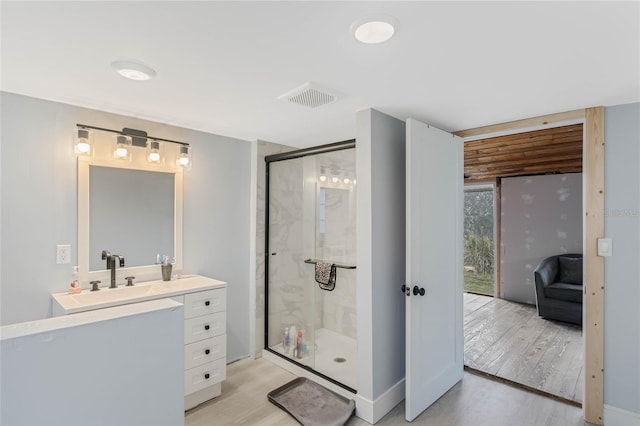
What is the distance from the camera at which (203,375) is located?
99.2 inches

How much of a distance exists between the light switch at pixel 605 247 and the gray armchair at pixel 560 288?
8.76 ft

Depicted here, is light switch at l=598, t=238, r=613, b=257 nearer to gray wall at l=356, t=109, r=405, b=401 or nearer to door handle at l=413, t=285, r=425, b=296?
door handle at l=413, t=285, r=425, b=296

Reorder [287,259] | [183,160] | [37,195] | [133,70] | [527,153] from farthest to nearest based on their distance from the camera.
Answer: [527,153] → [287,259] → [183,160] → [37,195] → [133,70]

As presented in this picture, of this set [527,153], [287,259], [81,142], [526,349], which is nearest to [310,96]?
[81,142]

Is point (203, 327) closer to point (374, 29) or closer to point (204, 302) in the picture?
point (204, 302)

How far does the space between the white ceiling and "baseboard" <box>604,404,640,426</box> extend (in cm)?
208

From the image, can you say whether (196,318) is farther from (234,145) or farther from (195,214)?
(234,145)

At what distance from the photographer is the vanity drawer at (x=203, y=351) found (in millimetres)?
2453

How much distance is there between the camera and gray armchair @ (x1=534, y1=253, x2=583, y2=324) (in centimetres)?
439

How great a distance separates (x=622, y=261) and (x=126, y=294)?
11.4 feet

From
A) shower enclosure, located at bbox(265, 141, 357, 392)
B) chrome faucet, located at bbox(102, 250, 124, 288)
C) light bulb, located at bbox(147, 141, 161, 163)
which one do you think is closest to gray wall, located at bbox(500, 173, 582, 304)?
shower enclosure, located at bbox(265, 141, 357, 392)

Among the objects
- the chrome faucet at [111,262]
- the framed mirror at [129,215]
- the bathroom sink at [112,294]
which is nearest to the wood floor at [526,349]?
the bathroom sink at [112,294]

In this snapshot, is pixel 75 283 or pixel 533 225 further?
pixel 533 225

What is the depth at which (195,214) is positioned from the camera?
2984 millimetres
